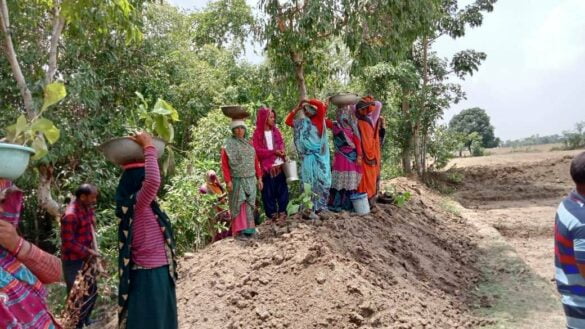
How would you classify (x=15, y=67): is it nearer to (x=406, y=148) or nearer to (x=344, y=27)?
(x=344, y=27)

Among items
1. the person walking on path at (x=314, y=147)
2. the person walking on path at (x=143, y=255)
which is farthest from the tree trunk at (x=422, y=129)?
the person walking on path at (x=143, y=255)

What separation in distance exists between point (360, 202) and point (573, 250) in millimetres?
4337

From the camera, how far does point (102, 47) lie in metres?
7.68

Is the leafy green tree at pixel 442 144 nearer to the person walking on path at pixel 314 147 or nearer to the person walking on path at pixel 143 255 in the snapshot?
the person walking on path at pixel 314 147

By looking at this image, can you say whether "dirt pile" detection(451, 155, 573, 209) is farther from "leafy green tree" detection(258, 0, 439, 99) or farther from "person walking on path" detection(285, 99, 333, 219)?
"person walking on path" detection(285, 99, 333, 219)

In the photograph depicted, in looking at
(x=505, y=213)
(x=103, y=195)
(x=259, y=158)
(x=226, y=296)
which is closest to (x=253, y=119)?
(x=259, y=158)

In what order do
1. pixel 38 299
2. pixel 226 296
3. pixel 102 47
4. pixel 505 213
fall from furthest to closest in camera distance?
pixel 505 213 < pixel 102 47 < pixel 226 296 < pixel 38 299

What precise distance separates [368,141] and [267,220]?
5.38ft

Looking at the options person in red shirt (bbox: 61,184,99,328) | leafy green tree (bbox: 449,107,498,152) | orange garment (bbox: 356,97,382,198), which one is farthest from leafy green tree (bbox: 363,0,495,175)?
leafy green tree (bbox: 449,107,498,152)

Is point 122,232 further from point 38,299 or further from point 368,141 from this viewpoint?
point 368,141

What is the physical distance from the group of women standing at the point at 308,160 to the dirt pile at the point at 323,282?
429 millimetres

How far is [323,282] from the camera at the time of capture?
14.7ft

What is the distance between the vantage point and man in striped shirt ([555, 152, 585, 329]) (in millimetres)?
2221

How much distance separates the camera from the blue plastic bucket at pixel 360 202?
6.56 metres
